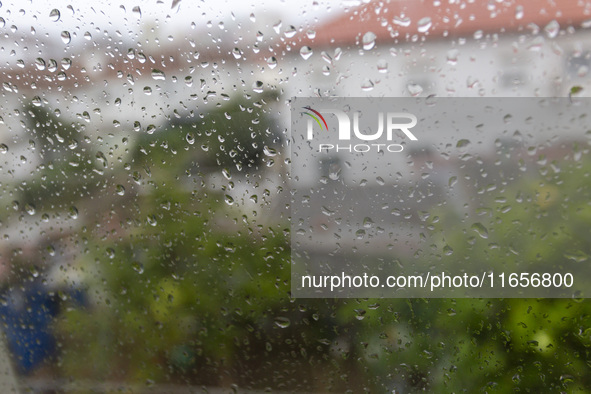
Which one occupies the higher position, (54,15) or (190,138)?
(54,15)

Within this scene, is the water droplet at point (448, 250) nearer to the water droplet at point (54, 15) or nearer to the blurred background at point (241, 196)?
the blurred background at point (241, 196)

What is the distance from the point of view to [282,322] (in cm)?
72

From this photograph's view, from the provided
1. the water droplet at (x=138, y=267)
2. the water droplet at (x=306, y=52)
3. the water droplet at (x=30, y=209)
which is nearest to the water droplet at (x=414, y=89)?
the water droplet at (x=306, y=52)

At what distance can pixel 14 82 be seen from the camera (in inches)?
30.6

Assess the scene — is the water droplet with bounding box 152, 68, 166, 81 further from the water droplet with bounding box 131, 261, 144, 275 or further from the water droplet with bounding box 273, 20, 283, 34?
the water droplet with bounding box 131, 261, 144, 275

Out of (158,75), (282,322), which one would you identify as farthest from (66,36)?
(282,322)

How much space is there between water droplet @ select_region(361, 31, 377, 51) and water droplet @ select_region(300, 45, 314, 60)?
0.09 metres

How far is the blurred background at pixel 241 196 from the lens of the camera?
63cm

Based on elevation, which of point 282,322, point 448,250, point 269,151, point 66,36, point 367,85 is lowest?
point 282,322

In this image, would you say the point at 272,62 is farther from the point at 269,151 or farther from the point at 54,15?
the point at 54,15

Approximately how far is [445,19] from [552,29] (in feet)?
0.50

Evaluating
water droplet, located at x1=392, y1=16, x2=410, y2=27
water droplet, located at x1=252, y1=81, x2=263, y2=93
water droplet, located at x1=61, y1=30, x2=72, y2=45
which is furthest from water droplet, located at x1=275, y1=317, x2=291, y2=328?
water droplet, located at x1=61, y1=30, x2=72, y2=45

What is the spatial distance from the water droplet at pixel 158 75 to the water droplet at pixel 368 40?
35 centimetres

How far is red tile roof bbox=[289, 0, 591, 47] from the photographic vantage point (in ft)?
1.93
